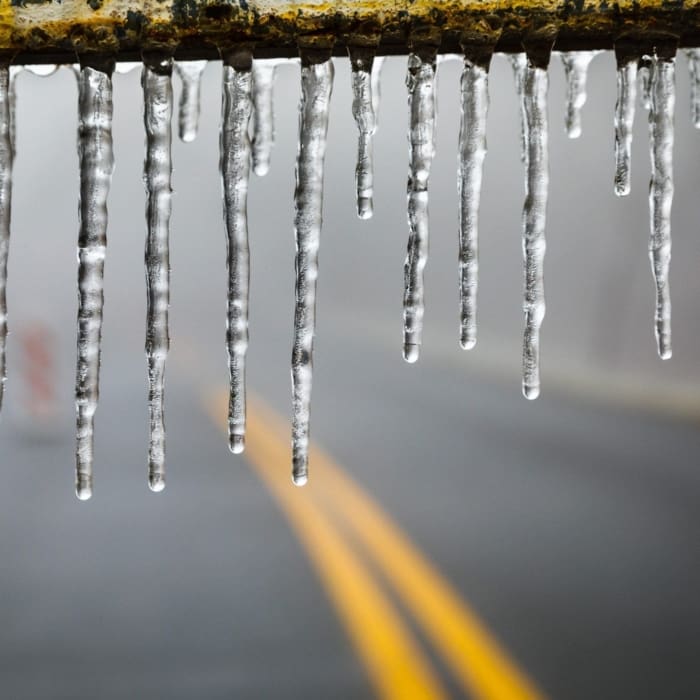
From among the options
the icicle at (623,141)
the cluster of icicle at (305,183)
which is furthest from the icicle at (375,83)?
the icicle at (623,141)

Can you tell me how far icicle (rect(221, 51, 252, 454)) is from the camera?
73cm

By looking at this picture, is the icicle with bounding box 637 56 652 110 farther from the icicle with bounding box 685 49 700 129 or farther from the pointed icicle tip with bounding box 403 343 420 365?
the pointed icicle tip with bounding box 403 343 420 365

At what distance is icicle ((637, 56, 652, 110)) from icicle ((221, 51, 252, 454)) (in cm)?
31

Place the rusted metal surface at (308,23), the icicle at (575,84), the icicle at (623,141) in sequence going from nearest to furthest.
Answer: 1. the rusted metal surface at (308,23)
2. the icicle at (575,84)
3. the icicle at (623,141)

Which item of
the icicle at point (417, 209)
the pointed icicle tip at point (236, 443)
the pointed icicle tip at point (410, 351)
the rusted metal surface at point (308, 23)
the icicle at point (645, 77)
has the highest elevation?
the rusted metal surface at point (308, 23)

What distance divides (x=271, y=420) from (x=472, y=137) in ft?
27.7

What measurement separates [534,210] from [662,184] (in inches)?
5.2

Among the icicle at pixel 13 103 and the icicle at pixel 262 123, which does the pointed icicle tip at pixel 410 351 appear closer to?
the icicle at pixel 262 123

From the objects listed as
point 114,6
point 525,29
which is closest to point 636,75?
point 525,29

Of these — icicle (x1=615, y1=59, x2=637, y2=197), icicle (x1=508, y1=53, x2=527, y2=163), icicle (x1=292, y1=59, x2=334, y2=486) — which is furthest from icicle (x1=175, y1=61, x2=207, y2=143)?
icicle (x1=615, y1=59, x2=637, y2=197)

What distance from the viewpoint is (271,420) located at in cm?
919

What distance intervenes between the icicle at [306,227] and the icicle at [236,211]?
4 cm

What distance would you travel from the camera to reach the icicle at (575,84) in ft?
2.53

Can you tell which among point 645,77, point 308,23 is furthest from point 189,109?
point 645,77
